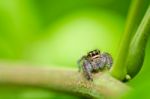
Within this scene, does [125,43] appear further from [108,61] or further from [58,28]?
[58,28]

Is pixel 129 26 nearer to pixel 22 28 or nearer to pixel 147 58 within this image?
pixel 147 58

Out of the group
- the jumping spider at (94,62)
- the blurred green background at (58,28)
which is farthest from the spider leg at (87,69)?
the blurred green background at (58,28)

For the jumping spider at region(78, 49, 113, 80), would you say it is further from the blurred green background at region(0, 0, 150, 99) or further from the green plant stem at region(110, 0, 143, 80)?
the blurred green background at region(0, 0, 150, 99)

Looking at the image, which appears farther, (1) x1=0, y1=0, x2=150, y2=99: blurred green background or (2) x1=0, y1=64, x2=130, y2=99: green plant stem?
(1) x1=0, y1=0, x2=150, y2=99: blurred green background

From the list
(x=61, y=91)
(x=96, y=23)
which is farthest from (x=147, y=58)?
(x=96, y=23)

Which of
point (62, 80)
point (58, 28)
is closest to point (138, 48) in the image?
point (62, 80)

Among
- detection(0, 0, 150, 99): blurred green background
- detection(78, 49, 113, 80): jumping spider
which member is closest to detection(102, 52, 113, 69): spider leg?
detection(78, 49, 113, 80): jumping spider
